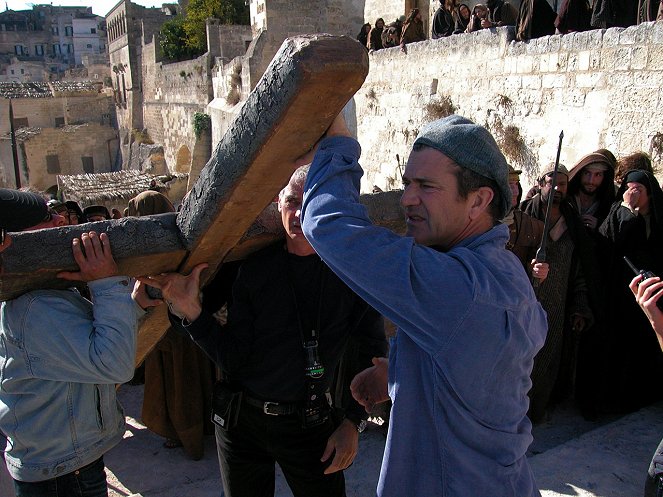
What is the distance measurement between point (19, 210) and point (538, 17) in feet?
20.7

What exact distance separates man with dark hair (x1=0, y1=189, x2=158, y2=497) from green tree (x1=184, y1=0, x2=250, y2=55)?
Result: 25.3 metres

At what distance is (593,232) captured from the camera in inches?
153

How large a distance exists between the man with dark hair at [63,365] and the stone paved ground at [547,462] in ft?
2.08

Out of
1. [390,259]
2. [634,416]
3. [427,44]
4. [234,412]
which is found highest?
[427,44]

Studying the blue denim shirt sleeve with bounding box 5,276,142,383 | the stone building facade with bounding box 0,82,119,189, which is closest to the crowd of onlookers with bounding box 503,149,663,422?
the blue denim shirt sleeve with bounding box 5,276,142,383

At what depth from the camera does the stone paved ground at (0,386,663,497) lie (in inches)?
114

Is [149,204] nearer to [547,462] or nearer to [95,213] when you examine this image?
[95,213]

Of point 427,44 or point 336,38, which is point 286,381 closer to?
point 336,38

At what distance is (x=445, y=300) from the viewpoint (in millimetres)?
1268

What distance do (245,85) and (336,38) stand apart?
1614cm

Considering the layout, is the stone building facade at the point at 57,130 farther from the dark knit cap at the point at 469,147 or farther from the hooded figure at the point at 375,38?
the dark knit cap at the point at 469,147

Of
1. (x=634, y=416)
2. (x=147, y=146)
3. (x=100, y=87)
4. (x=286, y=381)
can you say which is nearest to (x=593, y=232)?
(x=634, y=416)

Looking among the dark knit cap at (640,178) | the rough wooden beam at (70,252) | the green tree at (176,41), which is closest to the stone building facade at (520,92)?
the dark knit cap at (640,178)

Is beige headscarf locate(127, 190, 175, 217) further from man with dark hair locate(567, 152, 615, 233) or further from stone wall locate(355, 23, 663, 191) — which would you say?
stone wall locate(355, 23, 663, 191)
